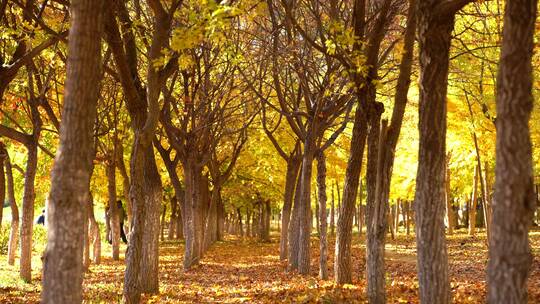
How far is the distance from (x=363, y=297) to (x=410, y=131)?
15.5m

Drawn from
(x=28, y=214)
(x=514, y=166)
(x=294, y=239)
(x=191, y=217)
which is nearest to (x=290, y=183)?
(x=294, y=239)

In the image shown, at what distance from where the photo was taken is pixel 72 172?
5.25m

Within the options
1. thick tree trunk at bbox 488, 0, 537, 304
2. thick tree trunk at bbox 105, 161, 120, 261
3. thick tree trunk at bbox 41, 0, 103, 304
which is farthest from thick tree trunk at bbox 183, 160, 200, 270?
thick tree trunk at bbox 488, 0, 537, 304

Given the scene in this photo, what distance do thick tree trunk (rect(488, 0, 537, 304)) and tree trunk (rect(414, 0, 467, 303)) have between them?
1.61 m

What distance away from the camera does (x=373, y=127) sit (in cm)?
925

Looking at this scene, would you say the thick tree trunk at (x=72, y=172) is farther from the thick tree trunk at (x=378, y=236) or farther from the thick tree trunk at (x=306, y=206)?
the thick tree trunk at (x=306, y=206)

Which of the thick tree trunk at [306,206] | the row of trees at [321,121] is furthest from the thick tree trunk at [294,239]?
the thick tree trunk at [306,206]

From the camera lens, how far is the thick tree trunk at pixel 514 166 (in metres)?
4.23

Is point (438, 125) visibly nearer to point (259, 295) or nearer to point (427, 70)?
point (427, 70)

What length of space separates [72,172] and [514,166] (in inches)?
151

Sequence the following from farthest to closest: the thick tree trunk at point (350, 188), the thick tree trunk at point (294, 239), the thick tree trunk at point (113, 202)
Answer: the thick tree trunk at point (113, 202) → the thick tree trunk at point (294, 239) → the thick tree trunk at point (350, 188)

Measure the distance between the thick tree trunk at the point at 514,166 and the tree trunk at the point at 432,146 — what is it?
5.30 ft

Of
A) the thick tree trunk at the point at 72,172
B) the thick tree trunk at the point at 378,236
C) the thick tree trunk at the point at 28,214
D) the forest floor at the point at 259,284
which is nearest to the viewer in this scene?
the thick tree trunk at the point at 72,172

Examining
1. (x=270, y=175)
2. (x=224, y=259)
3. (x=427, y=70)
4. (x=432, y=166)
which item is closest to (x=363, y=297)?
(x=432, y=166)
